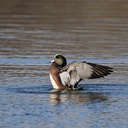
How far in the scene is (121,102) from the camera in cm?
1201

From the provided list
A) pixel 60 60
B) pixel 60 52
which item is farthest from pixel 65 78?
pixel 60 52

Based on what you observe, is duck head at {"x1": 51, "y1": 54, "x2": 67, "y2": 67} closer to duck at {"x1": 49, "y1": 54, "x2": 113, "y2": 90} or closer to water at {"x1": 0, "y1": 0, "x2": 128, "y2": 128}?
duck at {"x1": 49, "y1": 54, "x2": 113, "y2": 90}

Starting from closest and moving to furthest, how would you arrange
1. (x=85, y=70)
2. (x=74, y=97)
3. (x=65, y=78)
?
(x=74, y=97), (x=85, y=70), (x=65, y=78)

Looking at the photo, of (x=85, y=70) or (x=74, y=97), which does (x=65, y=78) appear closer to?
(x=85, y=70)

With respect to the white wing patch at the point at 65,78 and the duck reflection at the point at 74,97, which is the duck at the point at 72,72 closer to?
the white wing patch at the point at 65,78

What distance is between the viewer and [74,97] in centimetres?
1269

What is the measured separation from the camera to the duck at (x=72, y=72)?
13.6 m

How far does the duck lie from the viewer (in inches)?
535

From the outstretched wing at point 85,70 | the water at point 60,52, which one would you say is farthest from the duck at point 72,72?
the water at point 60,52

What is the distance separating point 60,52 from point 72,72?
15.3 ft

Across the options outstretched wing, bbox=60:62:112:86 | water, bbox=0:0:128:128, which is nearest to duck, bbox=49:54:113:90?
outstretched wing, bbox=60:62:112:86

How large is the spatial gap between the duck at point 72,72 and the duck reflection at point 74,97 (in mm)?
309

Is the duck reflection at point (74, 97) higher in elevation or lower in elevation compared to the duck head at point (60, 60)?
lower

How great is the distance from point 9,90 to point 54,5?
21500 millimetres
